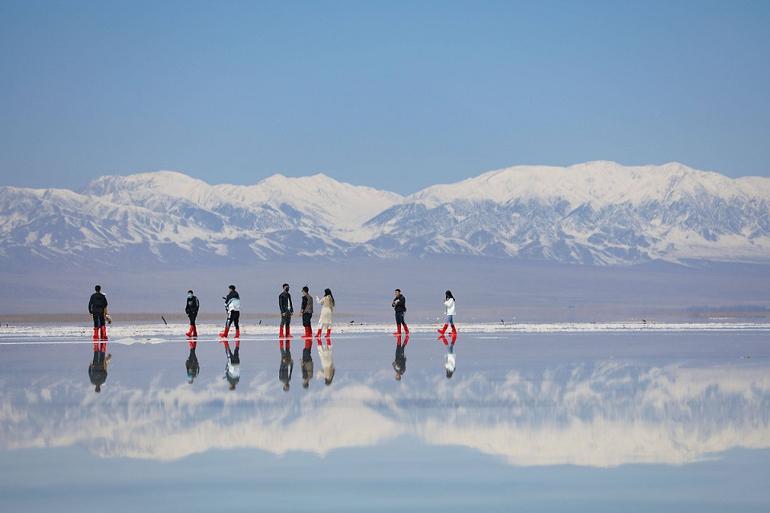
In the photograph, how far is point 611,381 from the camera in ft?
77.7

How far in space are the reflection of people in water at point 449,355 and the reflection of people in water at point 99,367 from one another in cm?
656

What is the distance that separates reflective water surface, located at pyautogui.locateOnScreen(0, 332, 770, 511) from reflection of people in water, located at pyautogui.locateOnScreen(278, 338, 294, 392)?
104mm

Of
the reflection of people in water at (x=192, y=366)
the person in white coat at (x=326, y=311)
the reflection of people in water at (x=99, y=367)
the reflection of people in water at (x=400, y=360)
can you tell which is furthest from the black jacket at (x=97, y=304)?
the reflection of people in water at (x=400, y=360)

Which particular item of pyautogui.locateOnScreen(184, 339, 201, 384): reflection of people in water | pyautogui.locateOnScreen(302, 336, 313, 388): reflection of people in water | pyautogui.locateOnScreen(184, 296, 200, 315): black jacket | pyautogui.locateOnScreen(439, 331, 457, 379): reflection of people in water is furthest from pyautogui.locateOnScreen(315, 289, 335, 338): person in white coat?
pyautogui.locateOnScreen(184, 339, 201, 384): reflection of people in water

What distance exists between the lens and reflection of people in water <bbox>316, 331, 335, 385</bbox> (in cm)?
2522

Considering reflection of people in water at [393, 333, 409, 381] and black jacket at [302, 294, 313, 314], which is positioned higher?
black jacket at [302, 294, 313, 314]

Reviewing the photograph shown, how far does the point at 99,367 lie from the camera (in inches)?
1105

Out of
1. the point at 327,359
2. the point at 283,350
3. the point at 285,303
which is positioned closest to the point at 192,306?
the point at 285,303

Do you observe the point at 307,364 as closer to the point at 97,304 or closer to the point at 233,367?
the point at 233,367

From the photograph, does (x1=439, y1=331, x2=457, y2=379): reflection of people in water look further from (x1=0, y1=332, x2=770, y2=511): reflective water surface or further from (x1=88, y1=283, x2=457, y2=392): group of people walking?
(x1=0, y1=332, x2=770, y2=511): reflective water surface

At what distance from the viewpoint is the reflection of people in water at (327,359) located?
82.7 ft

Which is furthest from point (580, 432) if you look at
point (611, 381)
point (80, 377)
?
point (80, 377)

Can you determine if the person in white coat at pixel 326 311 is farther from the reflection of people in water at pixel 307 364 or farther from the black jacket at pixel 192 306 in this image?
the black jacket at pixel 192 306

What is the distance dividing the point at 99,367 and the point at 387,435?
1321 cm
